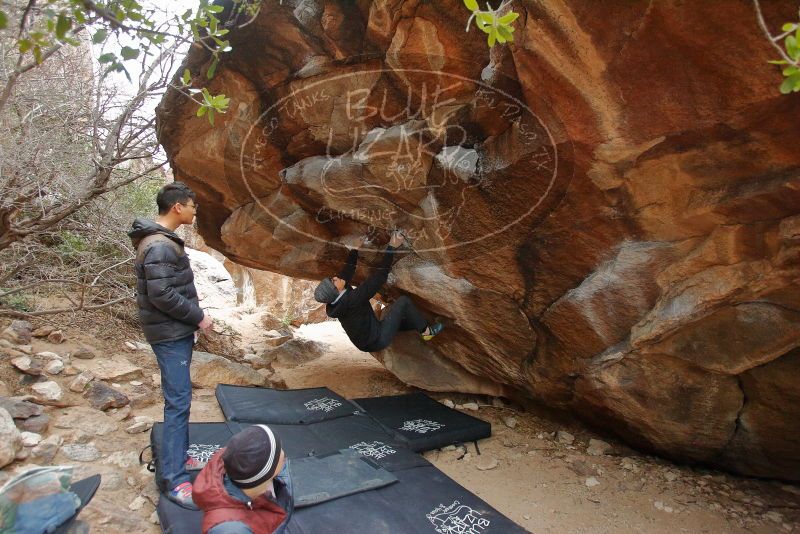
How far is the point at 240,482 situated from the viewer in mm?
1829

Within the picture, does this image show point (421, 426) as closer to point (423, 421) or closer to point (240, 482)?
point (423, 421)

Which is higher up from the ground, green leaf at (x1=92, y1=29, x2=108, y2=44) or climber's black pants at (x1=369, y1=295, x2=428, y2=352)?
green leaf at (x1=92, y1=29, x2=108, y2=44)

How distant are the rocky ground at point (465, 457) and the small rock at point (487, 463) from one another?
10mm

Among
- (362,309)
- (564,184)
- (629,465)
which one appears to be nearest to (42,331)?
(362,309)

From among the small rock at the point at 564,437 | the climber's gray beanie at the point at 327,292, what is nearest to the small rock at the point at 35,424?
the climber's gray beanie at the point at 327,292

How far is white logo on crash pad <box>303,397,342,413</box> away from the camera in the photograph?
4.23 metres

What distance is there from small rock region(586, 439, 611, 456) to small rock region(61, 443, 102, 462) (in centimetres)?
360

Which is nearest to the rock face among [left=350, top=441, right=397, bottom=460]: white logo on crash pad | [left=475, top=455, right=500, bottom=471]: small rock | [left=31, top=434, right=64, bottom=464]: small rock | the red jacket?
[left=475, top=455, right=500, bottom=471]: small rock

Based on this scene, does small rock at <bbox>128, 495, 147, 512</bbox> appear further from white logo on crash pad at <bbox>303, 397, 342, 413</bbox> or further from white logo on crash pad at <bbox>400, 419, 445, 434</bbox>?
white logo on crash pad at <bbox>400, 419, 445, 434</bbox>

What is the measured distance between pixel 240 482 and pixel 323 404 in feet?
8.39

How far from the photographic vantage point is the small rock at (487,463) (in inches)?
139

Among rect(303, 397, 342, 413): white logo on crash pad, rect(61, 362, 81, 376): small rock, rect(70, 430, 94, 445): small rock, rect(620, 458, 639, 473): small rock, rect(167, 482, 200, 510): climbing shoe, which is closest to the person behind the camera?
A: rect(167, 482, 200, 510): climbing shoe

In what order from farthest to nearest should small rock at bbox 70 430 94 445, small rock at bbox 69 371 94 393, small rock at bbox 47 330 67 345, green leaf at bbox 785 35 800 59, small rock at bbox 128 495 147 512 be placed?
1. small rock at bbox 47 330 67 345
2. small rock at bbox 69 371 94 393
3. small rock at bbox 70 430 94 445
4. small rock at bbox 128 495 147 512
5. green leaf at bbox 785 35 800 59

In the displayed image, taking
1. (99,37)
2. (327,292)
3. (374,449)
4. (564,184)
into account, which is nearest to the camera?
(99,37)
